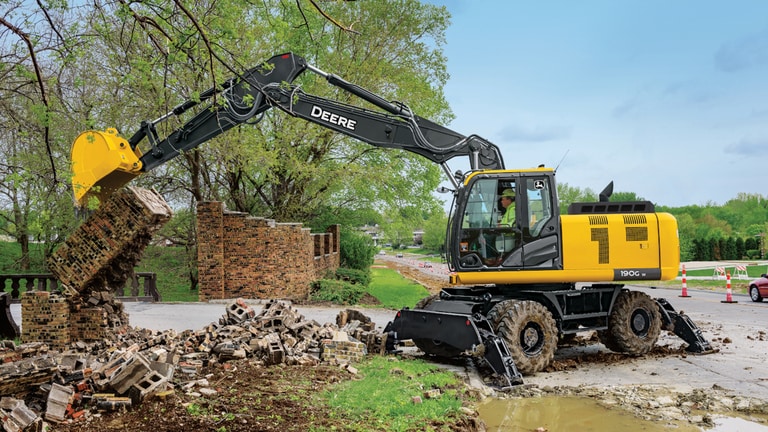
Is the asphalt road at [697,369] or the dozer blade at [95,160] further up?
the dozer blade at [95,160]

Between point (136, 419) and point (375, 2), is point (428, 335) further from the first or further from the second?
point (375, 2)

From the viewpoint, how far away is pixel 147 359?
25.4 ft

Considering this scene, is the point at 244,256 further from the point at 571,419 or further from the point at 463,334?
the point at 571,419

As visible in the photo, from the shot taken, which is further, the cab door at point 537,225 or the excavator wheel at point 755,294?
the excavator wheel at point 755,294

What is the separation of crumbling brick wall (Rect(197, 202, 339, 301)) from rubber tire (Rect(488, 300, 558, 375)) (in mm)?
11236

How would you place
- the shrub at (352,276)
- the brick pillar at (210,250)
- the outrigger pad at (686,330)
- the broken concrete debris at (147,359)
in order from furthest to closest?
1. the shrub at (352,276)
2. the brick pillar at (210,250)
3. the outrigger pad at (686,330)
4. the broken concrete debris at (147,359)

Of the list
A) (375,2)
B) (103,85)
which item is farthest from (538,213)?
(375,2)

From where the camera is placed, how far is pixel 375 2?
26.3 meters

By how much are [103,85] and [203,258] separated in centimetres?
700

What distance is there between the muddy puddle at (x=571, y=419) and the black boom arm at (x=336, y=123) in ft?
15.5

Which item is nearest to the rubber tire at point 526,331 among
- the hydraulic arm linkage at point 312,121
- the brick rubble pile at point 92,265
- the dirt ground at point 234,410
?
the dirt ground at point 234,410

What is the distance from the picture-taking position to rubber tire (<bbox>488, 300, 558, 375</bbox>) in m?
8.80

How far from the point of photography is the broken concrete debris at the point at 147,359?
6535mm

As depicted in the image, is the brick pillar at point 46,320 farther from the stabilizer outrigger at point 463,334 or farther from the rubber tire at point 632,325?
the rubber tire at point 632,325
